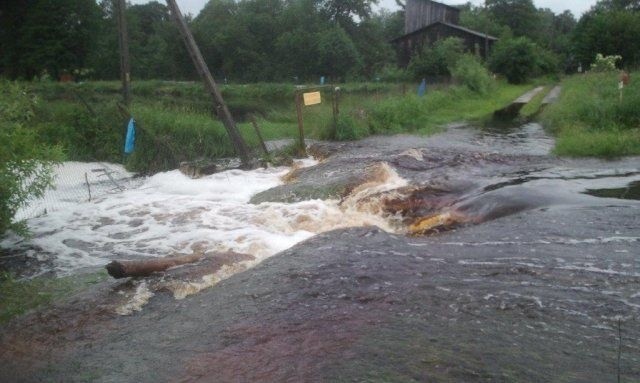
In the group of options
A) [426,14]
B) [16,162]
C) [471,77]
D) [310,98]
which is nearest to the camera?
[16,162]

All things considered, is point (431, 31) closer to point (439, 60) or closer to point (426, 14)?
point (426, 14)

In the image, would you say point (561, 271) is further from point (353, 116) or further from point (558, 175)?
point (353, 116)

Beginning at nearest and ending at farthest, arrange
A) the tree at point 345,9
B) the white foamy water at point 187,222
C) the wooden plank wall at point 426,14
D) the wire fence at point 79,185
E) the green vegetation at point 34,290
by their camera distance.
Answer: the green vegetation at point 34,290 → the white foamy water at point 187,222 → the wire fence at point 79,185 → the wooden plank wall at point 426,14 → the tree at point 345,9

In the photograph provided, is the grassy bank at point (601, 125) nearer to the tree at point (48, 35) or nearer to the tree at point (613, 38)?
the tree at point (613, 38)

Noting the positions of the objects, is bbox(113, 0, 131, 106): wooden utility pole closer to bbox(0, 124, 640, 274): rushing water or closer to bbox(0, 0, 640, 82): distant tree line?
bbox(0, 124, 640, 274): rushing water

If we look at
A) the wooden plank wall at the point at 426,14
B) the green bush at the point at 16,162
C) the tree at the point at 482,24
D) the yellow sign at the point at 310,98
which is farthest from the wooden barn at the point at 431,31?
the green bush at the point at 16,162

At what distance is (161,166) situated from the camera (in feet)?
48.6

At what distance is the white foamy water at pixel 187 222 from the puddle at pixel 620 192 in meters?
3.40

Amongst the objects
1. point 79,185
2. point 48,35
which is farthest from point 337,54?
point 79,185

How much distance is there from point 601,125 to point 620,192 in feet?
25.8

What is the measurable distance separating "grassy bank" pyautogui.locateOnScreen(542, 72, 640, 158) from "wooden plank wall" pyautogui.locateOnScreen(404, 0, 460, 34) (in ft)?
93.9

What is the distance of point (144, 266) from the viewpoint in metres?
6.79

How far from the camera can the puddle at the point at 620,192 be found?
8992 millimetres

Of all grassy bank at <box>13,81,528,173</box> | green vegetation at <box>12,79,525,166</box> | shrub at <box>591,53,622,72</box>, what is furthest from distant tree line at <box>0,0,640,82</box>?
grassy bank at <box>13,81,528,173</box>
